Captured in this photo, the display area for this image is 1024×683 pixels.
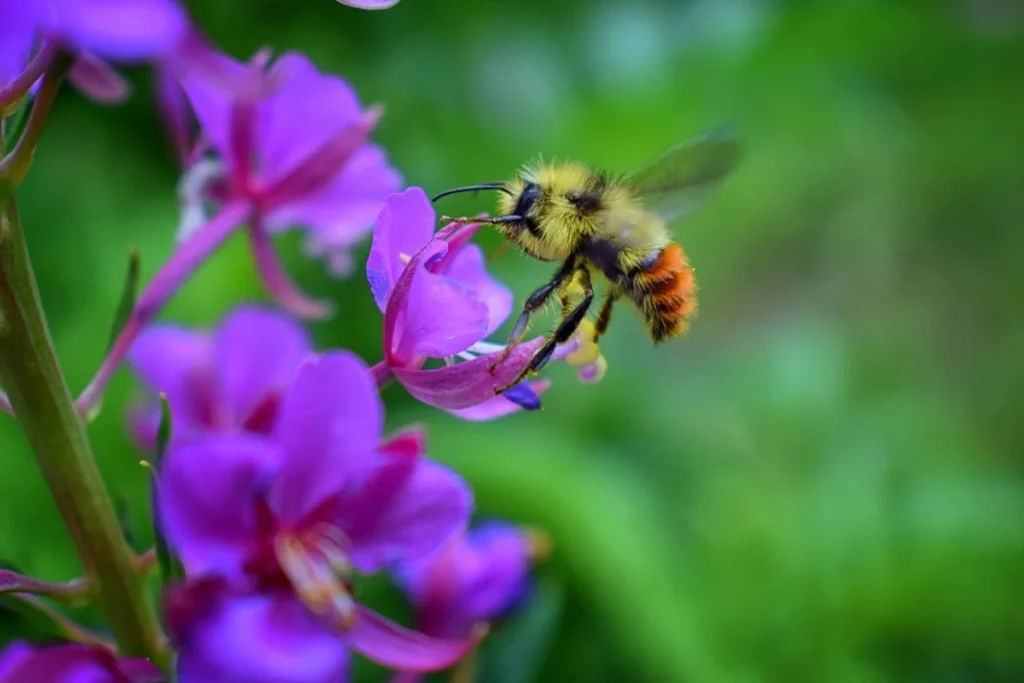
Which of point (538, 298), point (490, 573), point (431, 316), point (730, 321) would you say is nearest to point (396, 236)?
point (431, 316)

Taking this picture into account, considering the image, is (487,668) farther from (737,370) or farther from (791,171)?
(791,171)

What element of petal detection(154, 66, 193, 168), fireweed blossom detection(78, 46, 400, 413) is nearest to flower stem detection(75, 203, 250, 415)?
fireweed blossom detection(78, 46, 400, 413)

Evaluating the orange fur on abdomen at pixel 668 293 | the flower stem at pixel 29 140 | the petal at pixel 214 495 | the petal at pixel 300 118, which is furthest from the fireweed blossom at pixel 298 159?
the petal at pixel 214 495

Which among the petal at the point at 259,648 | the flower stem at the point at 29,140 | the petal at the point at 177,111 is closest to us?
the petal at the point at 259,648

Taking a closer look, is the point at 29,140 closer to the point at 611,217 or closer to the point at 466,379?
the point at 466,379

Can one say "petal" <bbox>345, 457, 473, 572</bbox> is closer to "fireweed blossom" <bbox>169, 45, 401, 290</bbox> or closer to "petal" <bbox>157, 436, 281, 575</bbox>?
"petal" <bbox>157, 436, 281, 575</bbox>

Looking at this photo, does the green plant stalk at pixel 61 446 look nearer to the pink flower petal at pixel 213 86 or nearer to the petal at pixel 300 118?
the pink flower petal at pixel 213 86
